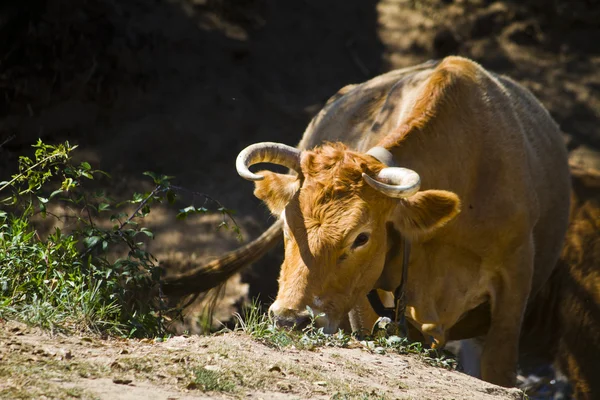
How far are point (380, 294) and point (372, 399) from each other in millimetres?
3136

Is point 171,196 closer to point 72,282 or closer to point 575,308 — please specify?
point 72,282

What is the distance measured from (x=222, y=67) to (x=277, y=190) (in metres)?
5.88

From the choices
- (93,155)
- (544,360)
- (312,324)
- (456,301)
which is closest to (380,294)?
(456,301)

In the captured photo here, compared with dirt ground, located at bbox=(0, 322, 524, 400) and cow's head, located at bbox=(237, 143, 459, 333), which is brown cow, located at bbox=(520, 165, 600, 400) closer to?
cow's head, located at bbox=(237, 143, 459, 333)

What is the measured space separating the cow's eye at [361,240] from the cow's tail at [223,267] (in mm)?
2269

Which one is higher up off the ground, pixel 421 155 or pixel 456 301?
pixel 421 155

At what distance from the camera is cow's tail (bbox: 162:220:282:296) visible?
26.5 feet

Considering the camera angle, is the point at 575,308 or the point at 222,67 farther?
the point at 222,67

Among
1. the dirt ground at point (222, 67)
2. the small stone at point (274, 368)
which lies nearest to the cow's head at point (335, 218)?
the small stone at point (274, 368)

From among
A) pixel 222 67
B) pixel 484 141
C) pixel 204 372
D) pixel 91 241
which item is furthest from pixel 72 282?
pixel 222 67

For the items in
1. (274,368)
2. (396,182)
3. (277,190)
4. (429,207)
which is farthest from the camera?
(277,190)

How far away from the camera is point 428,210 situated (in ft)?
20.2

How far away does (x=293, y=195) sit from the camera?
5.96 metres

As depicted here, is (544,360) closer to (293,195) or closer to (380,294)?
(380,294)
